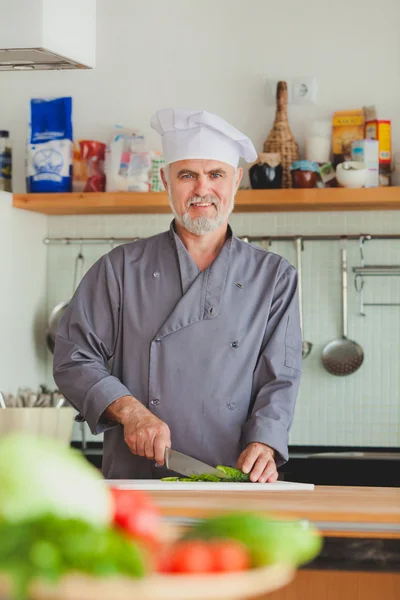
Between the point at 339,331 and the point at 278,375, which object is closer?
the point at 278,375

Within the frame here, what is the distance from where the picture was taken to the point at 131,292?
6.58 ft

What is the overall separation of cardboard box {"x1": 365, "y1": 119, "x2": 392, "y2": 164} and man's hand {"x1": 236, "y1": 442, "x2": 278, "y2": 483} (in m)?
1.52

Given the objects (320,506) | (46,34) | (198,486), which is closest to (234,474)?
(198,486)

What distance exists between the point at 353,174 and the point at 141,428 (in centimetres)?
153

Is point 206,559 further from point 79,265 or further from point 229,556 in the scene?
point 79,265

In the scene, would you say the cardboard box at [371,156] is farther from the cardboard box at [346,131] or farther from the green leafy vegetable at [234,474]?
the green leafy vegetable at [234,474]

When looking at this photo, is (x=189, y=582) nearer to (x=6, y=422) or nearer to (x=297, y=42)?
(x=6, y=422)

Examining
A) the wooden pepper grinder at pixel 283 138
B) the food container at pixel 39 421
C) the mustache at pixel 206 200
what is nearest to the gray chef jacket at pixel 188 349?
the mustache at pixel 206 200

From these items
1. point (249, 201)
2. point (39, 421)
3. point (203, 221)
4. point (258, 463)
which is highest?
point (249, 201)

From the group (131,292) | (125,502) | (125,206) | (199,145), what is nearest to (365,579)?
(125,502)

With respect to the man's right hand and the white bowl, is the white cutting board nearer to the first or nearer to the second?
the man's right hand

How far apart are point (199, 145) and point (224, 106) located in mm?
1266

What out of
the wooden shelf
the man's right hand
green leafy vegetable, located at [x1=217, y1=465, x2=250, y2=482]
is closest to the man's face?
the man's right hand

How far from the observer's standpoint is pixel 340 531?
114cm
